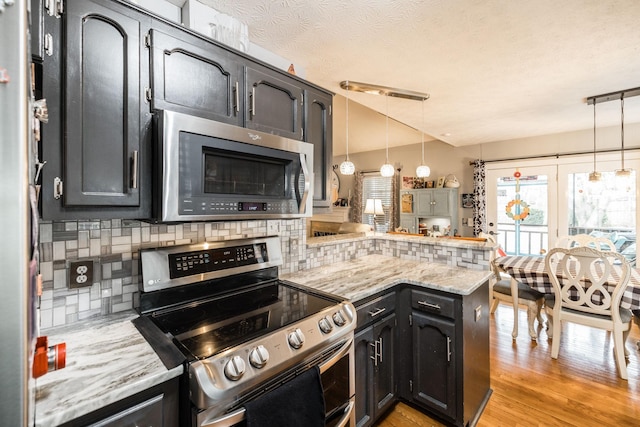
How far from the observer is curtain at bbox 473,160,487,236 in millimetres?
5270

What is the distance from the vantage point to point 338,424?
1.37 metres

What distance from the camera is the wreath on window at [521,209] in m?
4.95

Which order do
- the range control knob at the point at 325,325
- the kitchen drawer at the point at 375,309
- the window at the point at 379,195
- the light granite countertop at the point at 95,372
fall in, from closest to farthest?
the light granite countertop at the point at 95,372
the range control knob at the point at 325,325
the kitchen drawer at the point at 375,309
the window at the point at 379,195

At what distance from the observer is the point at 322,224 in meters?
6.45

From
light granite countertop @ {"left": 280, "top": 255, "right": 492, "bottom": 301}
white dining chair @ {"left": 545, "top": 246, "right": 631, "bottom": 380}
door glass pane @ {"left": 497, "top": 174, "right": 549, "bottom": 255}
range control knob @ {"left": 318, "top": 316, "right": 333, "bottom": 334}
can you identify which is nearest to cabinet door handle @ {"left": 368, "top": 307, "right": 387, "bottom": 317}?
light granite countertop @ {"left": 280, "top": 255, "right": 492, "bottom": 301}

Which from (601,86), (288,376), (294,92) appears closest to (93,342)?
(288,376)

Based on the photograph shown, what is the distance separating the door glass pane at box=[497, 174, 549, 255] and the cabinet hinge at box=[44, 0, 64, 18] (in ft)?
19.2

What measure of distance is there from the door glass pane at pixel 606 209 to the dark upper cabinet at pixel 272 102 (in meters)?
4.89

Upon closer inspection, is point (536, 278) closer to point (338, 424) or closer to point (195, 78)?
point (338, 424)

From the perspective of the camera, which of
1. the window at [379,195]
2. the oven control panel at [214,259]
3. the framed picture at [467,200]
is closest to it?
the oven control panel at [214,259]

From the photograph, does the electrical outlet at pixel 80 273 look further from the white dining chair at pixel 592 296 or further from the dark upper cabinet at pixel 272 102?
the white dining chair at pixel 592 296

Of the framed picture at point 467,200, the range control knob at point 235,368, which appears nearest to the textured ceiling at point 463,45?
the range control knob at point 235,368

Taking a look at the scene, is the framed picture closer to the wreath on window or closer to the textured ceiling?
the wreath on window

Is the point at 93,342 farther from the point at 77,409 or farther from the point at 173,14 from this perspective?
the point at 173,14
